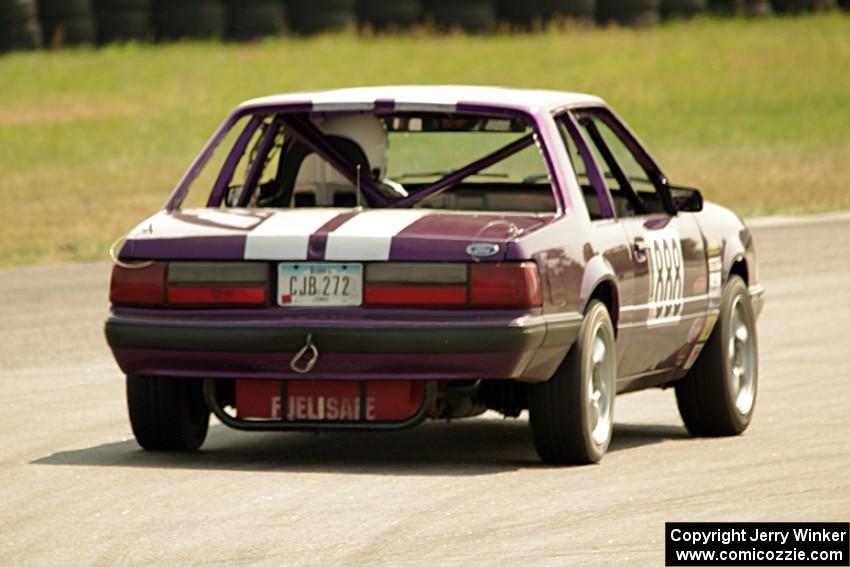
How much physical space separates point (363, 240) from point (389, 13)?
29.0 metres

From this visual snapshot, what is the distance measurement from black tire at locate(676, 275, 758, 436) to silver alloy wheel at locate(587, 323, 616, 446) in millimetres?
1082

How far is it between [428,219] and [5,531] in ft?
6.68

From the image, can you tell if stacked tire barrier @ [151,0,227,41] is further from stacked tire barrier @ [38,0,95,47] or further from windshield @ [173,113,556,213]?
windshield @ [173,113,556,213]

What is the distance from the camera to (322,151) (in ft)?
30.4

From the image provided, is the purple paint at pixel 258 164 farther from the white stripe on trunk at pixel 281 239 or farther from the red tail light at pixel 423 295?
the red tail light at pixel 423 295

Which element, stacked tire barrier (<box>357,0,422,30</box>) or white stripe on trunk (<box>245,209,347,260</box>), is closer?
white stripe on trunk (<box>245,209,347,260</box>)

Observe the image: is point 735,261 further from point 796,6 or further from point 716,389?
point 796,6

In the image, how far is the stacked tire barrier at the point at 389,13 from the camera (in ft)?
121

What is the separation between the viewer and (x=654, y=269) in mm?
9227

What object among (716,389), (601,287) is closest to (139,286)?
(601,287)

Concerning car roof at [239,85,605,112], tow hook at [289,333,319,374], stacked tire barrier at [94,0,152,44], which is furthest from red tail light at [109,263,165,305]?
stacked tire barrier at [94,0,152,44]

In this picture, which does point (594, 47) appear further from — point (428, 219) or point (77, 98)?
point (428, 219)

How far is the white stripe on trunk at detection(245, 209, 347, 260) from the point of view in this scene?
8184 mm

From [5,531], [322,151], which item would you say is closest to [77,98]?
[322,151]
